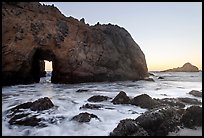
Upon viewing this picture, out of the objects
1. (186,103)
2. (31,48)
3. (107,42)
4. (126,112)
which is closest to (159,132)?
(126,112)

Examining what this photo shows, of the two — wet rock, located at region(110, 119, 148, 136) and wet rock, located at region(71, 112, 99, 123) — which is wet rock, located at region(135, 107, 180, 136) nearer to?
wet rock, located at region(110, 119, 148, 136)

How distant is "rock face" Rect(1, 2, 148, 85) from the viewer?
52.1 ft

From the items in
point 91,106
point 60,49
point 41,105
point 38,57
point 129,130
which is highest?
point 60,49

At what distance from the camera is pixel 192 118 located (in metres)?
6.07

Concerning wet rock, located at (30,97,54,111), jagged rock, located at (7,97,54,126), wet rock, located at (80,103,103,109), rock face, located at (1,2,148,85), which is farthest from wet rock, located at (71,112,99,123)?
rock face, located at (1,2,148,85)

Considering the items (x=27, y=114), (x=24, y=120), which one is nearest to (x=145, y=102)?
(x=27, y=114)

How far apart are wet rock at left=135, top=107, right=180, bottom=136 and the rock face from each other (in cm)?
1236

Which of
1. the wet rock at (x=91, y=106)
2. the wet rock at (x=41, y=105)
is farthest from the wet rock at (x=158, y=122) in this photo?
the wet rock at (x=41, y=105)

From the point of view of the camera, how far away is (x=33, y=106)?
7230mm

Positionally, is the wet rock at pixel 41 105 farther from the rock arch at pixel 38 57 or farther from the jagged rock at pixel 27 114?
the rock arch at pixel 38 57

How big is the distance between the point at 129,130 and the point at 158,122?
0.91 meters

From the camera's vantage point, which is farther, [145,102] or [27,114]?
[145,102]

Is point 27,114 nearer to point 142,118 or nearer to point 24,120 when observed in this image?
point 24,120

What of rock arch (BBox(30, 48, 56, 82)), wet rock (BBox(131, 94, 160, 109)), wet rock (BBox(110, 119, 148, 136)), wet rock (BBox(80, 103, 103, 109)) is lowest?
wet rock (BBox(110, 119, 148, 136))
